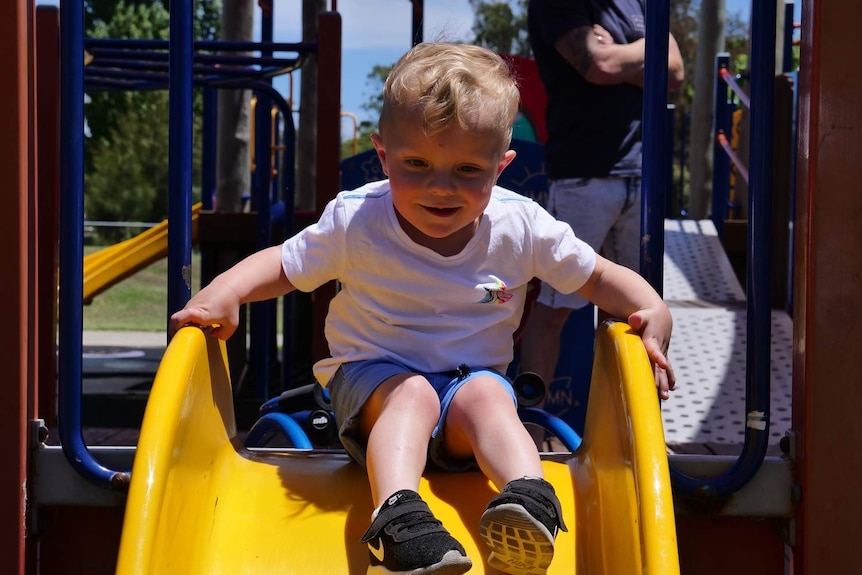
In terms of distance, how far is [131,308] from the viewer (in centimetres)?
1107

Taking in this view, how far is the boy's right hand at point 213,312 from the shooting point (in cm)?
160

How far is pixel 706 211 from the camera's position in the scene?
10555mm

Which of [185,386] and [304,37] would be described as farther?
[304,37]

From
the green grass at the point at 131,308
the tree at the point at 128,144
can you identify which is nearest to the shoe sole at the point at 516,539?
the green grass at the point at 131,308

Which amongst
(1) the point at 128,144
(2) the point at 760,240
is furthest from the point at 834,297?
(1) the point at 128,144

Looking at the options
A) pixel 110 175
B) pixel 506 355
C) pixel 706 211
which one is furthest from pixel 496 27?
pixel 506 355

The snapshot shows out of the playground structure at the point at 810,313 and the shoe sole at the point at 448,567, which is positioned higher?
the playground structure at the point at 810,313

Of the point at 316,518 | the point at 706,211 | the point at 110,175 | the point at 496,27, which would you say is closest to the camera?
the point at 316,518

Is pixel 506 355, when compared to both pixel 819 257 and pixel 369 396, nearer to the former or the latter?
pixel 369 396

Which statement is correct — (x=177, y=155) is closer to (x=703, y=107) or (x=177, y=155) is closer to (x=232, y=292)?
(x=232, y=292)

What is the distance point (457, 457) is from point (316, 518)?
261 millimetres

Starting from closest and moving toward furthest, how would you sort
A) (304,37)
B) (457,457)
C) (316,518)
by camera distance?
(316,518) < (457,457) < (304,37)

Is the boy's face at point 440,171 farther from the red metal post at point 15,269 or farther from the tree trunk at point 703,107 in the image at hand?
the tree trunk at point 703,107

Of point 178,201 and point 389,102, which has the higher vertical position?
point 389,102
